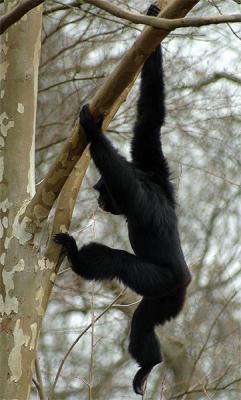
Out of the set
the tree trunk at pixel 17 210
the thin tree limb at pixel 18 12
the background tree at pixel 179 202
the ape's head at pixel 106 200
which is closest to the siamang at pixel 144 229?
the ape's head at pixel 106 200

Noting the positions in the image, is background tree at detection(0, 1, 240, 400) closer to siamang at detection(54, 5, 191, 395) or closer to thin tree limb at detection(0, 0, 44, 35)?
siamang at detection(54, 5, 191, 395)

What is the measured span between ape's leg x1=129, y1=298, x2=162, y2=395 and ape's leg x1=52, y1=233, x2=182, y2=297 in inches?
26.1

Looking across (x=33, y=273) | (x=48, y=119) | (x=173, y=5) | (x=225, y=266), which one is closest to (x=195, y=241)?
(x=225, y=266)

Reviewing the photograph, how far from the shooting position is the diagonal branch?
520cm

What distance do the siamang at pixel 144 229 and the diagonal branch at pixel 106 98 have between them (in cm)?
18

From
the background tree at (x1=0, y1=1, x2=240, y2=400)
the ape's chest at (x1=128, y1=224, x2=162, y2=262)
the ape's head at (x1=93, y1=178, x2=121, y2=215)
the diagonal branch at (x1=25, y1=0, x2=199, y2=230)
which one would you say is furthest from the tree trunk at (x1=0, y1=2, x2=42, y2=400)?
the background tree at (x1=0, y1=1, x2=240, y2=400)

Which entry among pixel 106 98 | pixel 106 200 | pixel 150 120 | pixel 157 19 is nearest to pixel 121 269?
pixel 106 200

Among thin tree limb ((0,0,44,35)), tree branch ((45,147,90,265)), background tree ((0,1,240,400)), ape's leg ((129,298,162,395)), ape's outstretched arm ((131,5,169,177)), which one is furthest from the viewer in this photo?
background tree ((0,1,240,400))

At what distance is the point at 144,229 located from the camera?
7203 millimetres

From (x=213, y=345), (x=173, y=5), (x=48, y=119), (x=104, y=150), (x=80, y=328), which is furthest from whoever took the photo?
(x=80, y=328)

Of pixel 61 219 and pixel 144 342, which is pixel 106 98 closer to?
pixel 61 219

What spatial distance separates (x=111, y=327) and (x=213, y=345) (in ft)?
10.2

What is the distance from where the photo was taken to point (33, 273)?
659cm

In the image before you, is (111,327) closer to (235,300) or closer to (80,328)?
(80,328)
